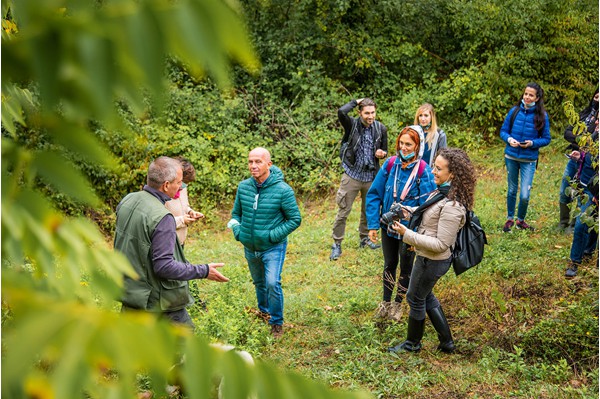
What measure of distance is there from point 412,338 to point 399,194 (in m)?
1.39

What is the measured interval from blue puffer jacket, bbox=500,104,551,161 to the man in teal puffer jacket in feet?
12.6

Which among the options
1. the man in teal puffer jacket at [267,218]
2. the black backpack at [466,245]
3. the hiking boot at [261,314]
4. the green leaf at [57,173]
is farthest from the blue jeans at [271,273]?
the green leaf at [57,173]

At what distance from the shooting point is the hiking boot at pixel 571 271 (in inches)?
270

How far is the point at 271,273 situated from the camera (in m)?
6.17

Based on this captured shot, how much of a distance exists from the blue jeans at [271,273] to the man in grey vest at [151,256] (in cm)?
154

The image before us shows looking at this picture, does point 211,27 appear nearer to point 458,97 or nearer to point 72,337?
point 72,337

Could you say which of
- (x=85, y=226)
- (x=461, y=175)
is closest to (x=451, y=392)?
(x=461, y=175)

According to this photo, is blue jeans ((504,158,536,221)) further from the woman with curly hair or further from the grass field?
the woman with curly hair

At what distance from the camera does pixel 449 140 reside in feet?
47.2

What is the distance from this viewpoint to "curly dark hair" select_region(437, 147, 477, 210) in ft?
17.0

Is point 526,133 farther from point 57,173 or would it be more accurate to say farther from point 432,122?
point 57,173

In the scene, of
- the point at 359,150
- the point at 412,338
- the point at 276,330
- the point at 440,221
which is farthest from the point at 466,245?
the point at 359,150

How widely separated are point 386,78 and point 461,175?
34.3ft

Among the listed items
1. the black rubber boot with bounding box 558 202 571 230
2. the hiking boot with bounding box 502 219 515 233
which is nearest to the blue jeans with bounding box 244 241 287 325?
the hiking boot with bounding box 502 219 515 233
